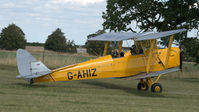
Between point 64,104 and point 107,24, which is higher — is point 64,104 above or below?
below

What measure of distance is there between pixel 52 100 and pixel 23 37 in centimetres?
4555

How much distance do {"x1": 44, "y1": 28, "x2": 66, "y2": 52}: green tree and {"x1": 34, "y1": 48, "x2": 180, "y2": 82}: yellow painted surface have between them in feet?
157

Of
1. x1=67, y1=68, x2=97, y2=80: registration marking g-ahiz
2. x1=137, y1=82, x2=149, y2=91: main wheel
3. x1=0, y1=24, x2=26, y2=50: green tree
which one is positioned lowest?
x1=137, y1=82, x2=149, y2=91: main wheel

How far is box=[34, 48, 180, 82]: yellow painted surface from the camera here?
44.2ft

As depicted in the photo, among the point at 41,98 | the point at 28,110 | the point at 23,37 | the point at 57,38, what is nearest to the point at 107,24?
the point at 41,98

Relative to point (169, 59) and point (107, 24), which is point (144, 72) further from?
point (107, 24)

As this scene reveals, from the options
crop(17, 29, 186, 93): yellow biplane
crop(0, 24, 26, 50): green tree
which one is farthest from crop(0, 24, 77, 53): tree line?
crop(17, 29, 186, 93): yellow biplane

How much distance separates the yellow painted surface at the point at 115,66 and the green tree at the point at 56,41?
157 ft

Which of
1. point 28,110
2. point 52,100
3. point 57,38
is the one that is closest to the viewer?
point 28,110

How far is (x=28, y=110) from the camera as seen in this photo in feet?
26.8

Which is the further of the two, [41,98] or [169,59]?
[169,59]

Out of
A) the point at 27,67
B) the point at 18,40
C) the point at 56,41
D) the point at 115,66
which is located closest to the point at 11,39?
the point at 18,40

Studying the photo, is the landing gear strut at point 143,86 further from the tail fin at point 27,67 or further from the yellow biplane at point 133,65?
the tail fin at point 27,67

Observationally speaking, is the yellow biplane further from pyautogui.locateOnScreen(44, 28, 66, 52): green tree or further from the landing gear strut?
pyautogui.locateOnScreen(44, 28, 66, 52): green tree
